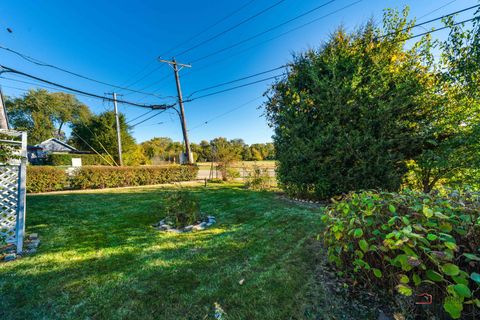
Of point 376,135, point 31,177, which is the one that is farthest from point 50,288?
point 31,177

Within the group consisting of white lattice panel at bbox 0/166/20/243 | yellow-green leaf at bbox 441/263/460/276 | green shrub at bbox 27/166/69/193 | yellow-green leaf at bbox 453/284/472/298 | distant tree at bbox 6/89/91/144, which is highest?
distant tree at bbox 6/89/91/144

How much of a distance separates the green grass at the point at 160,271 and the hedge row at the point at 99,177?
5.15 meters

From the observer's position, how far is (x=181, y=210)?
3.87m

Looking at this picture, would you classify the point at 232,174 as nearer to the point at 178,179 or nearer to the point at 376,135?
the point at 178,179

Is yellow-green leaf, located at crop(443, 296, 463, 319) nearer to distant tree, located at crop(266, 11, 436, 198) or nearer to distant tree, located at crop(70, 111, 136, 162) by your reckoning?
distant tree, located at crop(266, 11, 436, 198)

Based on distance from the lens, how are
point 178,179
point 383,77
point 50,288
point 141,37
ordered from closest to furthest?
1. point 50,288
2. point 383,77
3. point 141,37
4. point 178,179

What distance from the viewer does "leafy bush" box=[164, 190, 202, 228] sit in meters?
3.85

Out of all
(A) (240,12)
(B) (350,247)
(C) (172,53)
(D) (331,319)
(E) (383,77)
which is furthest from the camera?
(C) (172,53)

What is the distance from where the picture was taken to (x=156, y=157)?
30.8 m

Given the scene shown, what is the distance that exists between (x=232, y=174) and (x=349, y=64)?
926 centimetres

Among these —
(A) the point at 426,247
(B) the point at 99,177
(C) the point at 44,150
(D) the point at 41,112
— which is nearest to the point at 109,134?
(C) the point at 44,150

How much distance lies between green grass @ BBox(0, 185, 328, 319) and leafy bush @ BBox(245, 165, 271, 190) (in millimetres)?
4884

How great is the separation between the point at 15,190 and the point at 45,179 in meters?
6.79

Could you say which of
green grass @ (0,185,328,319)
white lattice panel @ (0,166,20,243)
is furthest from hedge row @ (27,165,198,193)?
white lattice panel @ (0,166,20,243)
